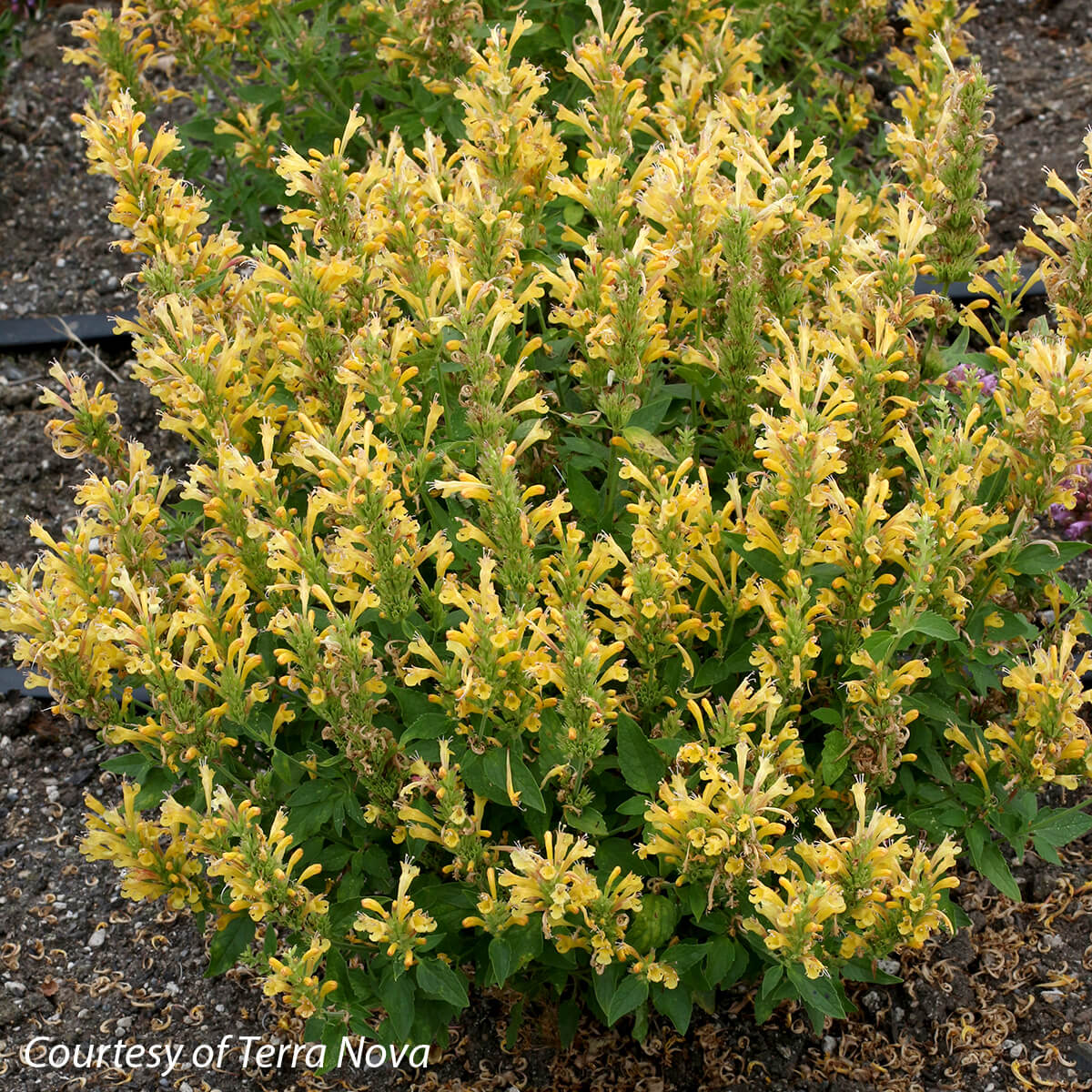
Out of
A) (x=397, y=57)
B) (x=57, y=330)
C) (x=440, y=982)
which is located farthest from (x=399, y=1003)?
(x=57, y=330)

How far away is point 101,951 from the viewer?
3.77 meters

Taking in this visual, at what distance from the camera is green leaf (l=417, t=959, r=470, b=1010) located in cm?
265

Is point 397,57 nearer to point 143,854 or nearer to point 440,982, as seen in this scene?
point 143,854

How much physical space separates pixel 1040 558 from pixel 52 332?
4289 millimetres

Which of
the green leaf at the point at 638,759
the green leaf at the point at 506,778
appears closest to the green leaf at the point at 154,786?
the green leaf at the point at 506,778

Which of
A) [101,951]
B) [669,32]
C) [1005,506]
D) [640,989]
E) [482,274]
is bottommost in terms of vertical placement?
[101,951]

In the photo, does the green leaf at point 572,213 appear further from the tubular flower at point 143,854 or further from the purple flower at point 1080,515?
the tubular flower at point 143,854

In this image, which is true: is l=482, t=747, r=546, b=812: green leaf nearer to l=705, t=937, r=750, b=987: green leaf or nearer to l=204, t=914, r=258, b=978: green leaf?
l=705, t=937, r=750, b=987: green leaf

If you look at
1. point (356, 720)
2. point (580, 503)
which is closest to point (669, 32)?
point (580, 503)

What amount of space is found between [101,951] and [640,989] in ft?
6.13

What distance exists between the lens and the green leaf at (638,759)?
8.98ft

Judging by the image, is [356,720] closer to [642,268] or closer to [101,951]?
[642,268]

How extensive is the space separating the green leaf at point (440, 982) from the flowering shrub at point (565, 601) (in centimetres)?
1

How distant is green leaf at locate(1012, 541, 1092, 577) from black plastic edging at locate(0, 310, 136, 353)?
3957 millimetres
